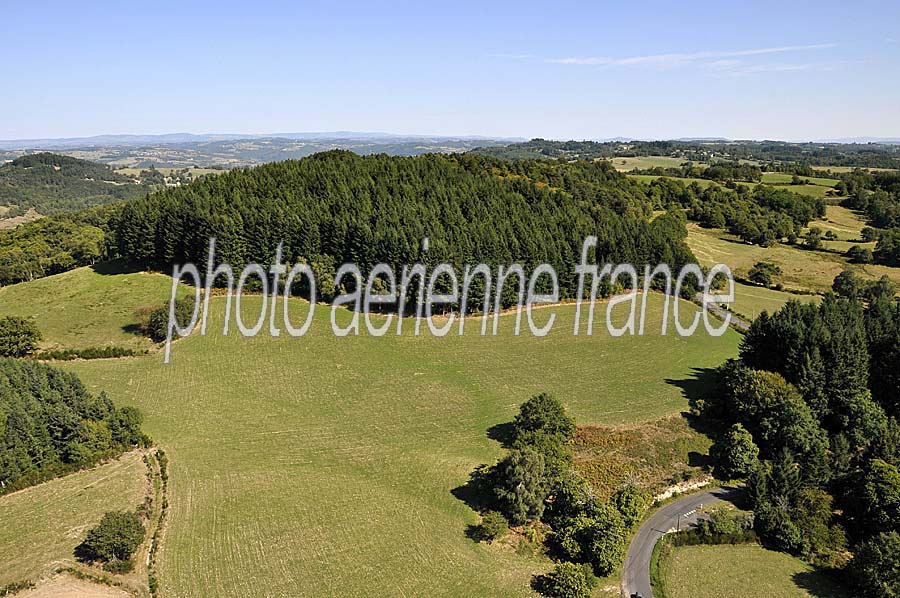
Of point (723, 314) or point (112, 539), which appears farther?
point (723, 314)

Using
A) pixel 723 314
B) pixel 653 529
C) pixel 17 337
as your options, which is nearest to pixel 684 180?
pixel 723 314

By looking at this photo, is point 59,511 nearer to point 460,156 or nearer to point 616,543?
point 616,543

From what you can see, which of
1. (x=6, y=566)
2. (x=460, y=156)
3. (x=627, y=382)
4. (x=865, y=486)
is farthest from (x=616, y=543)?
(x=460, y=156)

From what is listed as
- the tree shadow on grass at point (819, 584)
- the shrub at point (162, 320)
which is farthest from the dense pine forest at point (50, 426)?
the tree shadow on grass at point (819, 584)

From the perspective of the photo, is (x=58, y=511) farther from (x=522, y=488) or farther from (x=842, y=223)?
(x=842, y=223)

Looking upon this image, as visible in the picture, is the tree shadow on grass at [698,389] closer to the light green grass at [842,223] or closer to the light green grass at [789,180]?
the light green grass at [842,223]

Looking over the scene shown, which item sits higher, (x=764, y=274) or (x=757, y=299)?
(x=764, y=274)

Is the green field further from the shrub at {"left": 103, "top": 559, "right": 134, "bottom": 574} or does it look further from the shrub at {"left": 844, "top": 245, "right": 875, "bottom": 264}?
the shrub at {"left": 844, "top": 245, "right": 875, "bottom": 264}
